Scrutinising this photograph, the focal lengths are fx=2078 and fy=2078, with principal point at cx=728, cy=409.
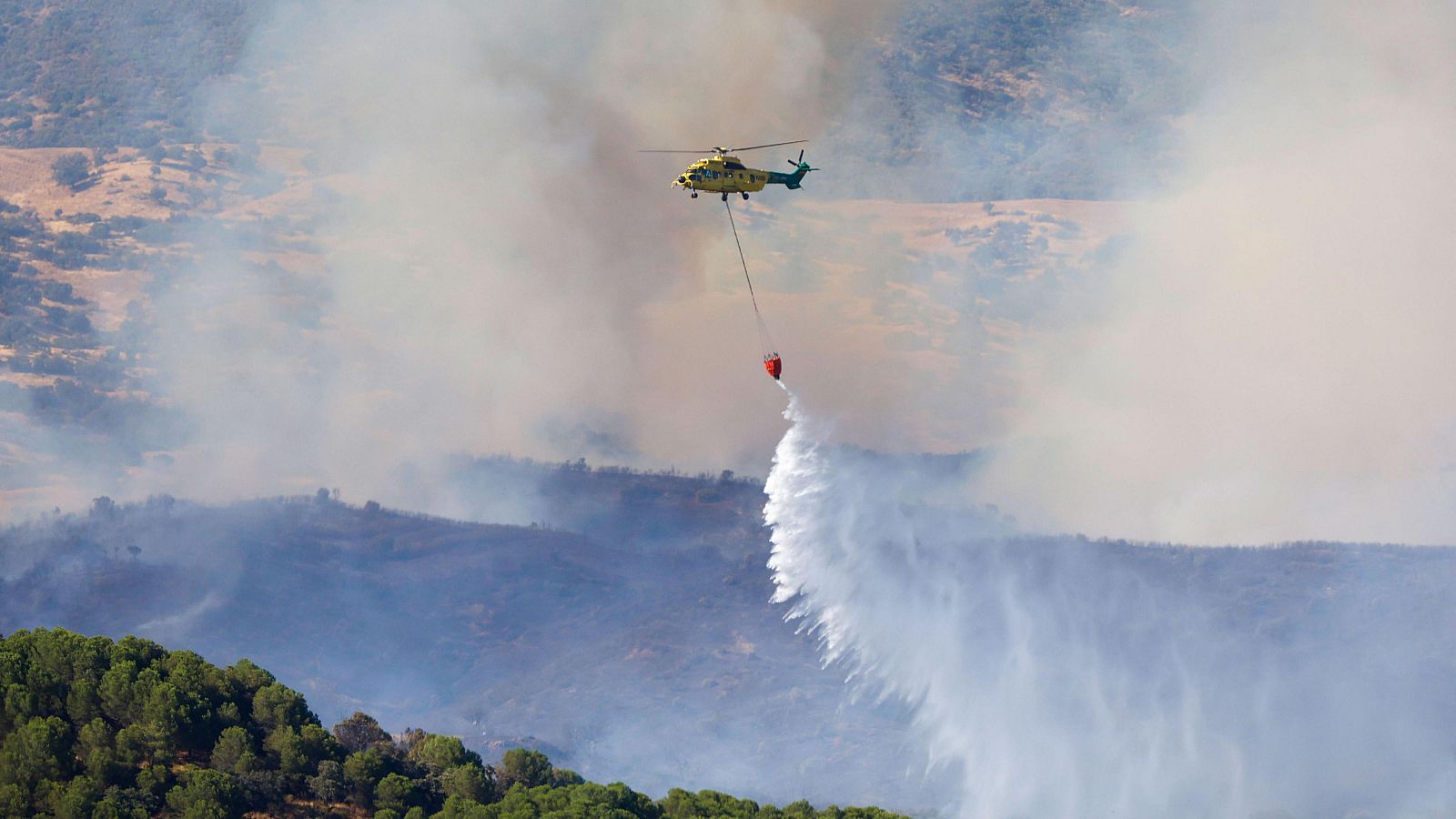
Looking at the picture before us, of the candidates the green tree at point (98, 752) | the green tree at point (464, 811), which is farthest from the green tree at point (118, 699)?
the green tree at point (464, 811)

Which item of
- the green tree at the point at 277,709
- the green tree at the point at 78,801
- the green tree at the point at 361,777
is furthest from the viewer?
Result: the green tree at the point at 277,709

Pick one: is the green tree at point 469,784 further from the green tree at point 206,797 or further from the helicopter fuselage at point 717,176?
the helicopter fuselage at point 717,176

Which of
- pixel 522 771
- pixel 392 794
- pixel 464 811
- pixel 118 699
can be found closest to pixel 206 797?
pixel 118 699

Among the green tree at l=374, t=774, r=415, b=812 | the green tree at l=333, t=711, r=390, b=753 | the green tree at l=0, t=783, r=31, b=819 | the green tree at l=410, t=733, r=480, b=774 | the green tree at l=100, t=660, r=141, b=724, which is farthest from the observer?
the green tree at l=333, t=711, r=390, b=753

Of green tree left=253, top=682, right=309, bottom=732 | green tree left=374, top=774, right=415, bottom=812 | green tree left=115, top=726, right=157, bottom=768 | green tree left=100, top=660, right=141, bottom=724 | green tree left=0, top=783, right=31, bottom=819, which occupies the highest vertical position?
green tree left=253, top=682, right=309, bottom=732

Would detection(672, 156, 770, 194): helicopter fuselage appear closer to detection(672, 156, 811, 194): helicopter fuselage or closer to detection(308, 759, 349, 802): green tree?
detection(672, 156, 811, 194): helicopter fuselage

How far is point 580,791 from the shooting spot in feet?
322

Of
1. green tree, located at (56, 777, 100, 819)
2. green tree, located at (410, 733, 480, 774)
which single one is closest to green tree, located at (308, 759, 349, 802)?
green tree, located at (410, 733, 480, 774)

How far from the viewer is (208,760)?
95.8m

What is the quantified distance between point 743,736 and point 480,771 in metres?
98.3

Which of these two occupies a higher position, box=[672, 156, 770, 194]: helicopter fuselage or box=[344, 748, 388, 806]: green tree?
box=[672, 156, 770, 194]: helicopter fuselage

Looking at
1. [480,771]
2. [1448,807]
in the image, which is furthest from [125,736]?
[1448,807]

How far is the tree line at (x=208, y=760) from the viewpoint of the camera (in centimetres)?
8906

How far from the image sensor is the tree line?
89062 mm
